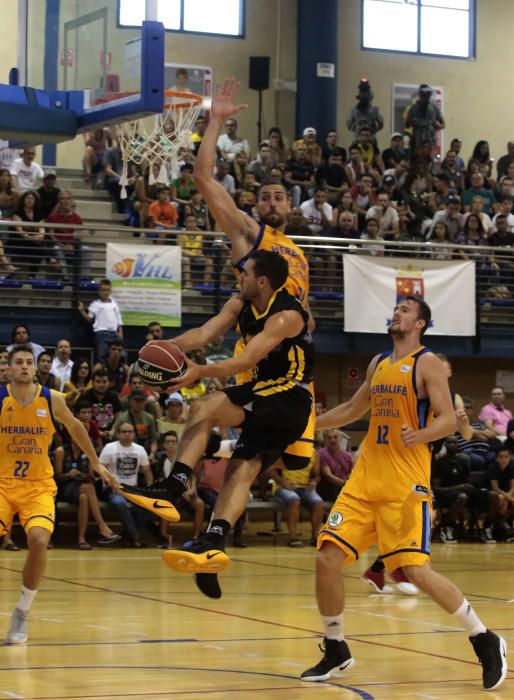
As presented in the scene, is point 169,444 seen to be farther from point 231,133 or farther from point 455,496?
point 231,133

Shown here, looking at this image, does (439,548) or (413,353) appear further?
(439,548)

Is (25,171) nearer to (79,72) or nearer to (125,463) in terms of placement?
(125,463)

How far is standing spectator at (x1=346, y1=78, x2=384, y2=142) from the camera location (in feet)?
76.1

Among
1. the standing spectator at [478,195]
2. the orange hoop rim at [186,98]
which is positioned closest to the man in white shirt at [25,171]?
the orange hoop rim at [186,98]

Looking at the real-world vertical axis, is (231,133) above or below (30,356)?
above

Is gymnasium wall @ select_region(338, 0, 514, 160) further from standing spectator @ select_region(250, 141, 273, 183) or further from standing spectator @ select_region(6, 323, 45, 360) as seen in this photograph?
standing spectator @ select_region(6, 323, 45, 360)

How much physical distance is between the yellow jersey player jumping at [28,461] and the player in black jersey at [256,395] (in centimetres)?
161

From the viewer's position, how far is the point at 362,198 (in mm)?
19844

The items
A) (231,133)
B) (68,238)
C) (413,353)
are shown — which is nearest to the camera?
(413,353)

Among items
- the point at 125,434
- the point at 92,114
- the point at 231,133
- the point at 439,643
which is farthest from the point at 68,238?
the point at 439,643

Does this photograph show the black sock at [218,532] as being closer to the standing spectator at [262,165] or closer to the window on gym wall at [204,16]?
the standing spectator at [262,165]

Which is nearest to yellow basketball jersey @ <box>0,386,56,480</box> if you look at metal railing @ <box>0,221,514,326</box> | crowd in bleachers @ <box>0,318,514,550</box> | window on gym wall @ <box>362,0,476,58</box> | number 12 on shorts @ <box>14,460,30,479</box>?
number 12 on shorts @ <box>14,460,30,479</box>

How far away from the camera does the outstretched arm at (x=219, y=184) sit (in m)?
6.74

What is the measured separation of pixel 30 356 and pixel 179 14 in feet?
56.2
